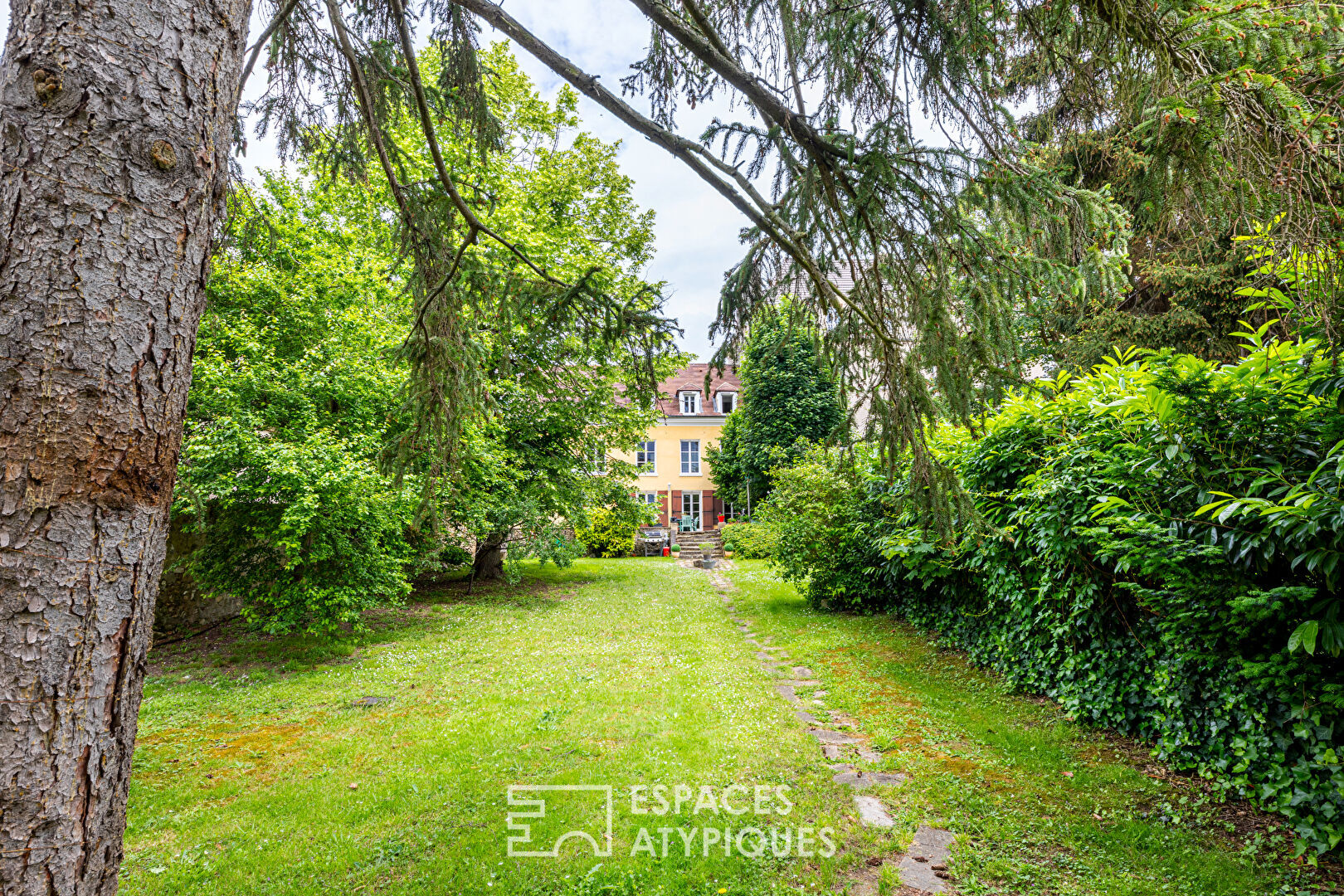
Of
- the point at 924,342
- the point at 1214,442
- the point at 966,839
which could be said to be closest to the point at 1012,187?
the point at 924,342

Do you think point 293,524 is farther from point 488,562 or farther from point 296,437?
point 488,562

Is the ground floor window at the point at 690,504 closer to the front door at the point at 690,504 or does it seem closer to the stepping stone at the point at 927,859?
the front door at the point at 690,504

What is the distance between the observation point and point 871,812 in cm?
351

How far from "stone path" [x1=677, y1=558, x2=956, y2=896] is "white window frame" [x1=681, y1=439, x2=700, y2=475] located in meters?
20.5

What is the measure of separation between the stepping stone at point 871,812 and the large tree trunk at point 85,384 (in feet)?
11.0

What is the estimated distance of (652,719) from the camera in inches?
199

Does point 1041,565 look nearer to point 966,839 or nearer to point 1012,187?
point 966,839

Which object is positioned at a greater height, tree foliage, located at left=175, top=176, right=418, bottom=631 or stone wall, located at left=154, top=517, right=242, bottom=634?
tree foliage, located at left=175, top=176, right=418, bottom=631

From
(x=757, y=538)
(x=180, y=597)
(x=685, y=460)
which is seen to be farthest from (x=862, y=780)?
(x=685, y=460)

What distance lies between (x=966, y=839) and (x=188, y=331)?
4.11 m

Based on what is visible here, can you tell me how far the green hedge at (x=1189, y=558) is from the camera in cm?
276

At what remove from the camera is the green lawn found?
2980 mm

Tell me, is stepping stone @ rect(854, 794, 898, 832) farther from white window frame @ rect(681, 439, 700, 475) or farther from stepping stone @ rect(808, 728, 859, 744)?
white window frame @ rect(681, 439, 700, 475)

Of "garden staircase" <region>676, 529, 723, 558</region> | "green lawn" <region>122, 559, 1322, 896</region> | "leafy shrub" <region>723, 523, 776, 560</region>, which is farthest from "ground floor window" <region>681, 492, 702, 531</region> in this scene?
"green lawn" <region>122, 559, 1322, 896</region>
